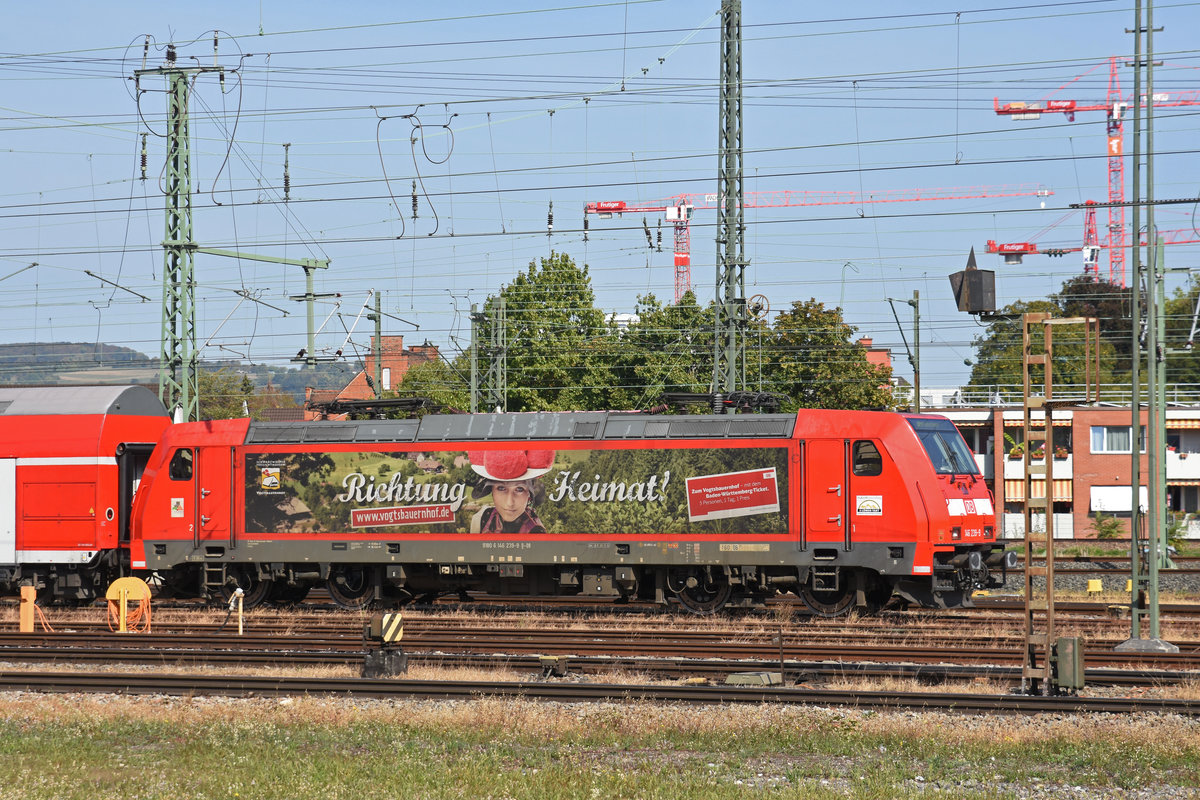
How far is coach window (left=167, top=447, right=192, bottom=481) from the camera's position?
23.4 metres

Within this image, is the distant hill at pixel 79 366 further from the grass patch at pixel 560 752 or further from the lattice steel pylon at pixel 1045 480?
the lattice steel pylon at pixel 1045 480

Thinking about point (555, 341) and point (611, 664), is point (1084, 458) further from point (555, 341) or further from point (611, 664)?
point (611, 664)

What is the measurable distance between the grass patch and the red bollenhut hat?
8.38 metres

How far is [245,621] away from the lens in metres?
21.5

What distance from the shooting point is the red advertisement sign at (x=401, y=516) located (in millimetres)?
22047

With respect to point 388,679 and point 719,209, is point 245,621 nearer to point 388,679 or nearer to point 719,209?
point 388,679

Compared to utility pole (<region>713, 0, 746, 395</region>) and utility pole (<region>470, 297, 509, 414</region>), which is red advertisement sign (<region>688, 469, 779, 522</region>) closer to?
utility pole (<region>713, 0, 746, 395</region>)

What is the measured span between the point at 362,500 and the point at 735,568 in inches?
286

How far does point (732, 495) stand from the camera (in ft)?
67.6

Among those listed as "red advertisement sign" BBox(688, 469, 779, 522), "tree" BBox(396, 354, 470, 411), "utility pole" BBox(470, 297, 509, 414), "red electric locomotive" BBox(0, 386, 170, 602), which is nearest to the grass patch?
"red advertisement sign" BBox(688, 469, 779, 522)

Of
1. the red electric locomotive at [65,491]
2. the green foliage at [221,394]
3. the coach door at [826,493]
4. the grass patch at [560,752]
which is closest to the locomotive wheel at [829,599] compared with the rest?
the coach door at [826,493]

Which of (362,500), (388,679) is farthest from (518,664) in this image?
(362,500)

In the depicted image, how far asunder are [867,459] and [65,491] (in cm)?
1584

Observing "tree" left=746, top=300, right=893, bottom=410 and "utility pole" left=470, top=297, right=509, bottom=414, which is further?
"tree" left=746, top=300, right=893, bottom=410
